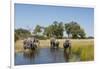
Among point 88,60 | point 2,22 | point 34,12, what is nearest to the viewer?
point 2,22

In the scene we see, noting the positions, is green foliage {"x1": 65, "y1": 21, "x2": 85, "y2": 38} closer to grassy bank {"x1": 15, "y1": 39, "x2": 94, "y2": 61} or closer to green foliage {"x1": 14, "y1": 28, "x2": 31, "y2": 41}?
grassy bank {"x1": 15, "y1": 39, "x2": 94, "y2": 61}

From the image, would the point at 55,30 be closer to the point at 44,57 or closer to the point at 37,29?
the point at 37,29

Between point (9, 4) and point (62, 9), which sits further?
point (62, 9)

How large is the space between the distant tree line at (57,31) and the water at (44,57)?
0.58ft

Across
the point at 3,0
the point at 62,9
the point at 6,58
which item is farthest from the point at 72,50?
the point at 3,0

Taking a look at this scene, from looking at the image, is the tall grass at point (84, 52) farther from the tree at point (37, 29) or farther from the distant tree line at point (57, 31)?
the tree at point (37, 29)

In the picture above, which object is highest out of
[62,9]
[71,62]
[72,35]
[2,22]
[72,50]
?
[62,9]

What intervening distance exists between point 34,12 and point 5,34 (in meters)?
0.42

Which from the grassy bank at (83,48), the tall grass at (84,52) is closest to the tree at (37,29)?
the grassy bank at (83,48)

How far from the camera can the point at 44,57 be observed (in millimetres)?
2242

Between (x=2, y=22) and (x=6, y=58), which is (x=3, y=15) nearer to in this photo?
(x=2, y=22)

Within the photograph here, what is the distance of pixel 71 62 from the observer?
2.36 meters

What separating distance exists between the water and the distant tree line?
0.58ft

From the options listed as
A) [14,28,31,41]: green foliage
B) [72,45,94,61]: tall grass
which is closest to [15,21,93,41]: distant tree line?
[14,28,31,41]: green foliage
